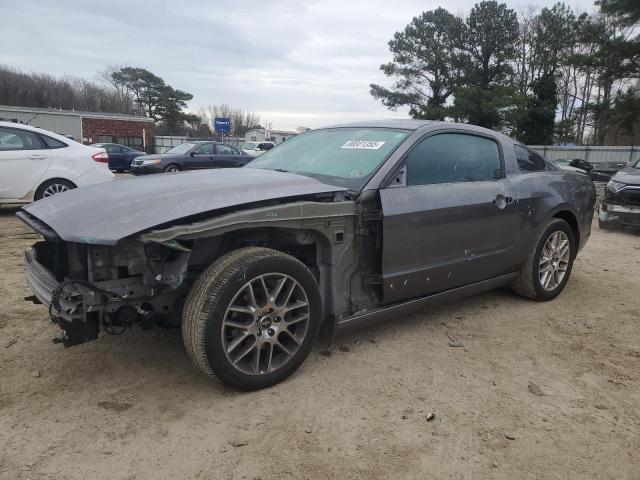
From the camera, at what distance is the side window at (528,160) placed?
14.1 ft

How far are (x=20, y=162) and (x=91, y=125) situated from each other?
37459 mm

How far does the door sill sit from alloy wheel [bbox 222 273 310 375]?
355 millimetres

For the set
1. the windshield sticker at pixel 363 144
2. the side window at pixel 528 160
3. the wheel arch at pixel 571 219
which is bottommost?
the wheel arch at pixel 571 219

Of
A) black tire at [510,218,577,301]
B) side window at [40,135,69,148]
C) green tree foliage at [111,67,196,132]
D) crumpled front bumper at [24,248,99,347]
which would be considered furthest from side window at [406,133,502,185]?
green tree foliage at [111,67,196,132]

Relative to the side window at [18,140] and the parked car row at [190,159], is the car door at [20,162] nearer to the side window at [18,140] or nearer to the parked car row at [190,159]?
the side window at [18,140]

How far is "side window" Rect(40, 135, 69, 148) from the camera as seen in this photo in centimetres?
774

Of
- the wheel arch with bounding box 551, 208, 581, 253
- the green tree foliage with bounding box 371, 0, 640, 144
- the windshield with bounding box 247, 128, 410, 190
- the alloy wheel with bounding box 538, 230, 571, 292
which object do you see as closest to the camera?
the windshield with bounding box 247, 128, 410, 190

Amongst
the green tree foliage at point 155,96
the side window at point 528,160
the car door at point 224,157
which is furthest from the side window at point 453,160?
the green tree foliage at point 155,96

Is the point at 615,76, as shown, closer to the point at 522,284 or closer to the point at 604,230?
the point at 604,230

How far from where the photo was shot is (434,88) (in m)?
38.8

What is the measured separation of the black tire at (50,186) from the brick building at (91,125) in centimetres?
3248

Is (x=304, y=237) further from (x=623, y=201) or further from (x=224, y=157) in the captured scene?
(x=224, y=157)

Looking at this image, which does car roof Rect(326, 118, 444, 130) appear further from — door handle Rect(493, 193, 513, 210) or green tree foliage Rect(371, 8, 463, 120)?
green tree foliage Rect(371, 8, 463, 120)

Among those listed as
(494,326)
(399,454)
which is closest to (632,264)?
(494,326)
